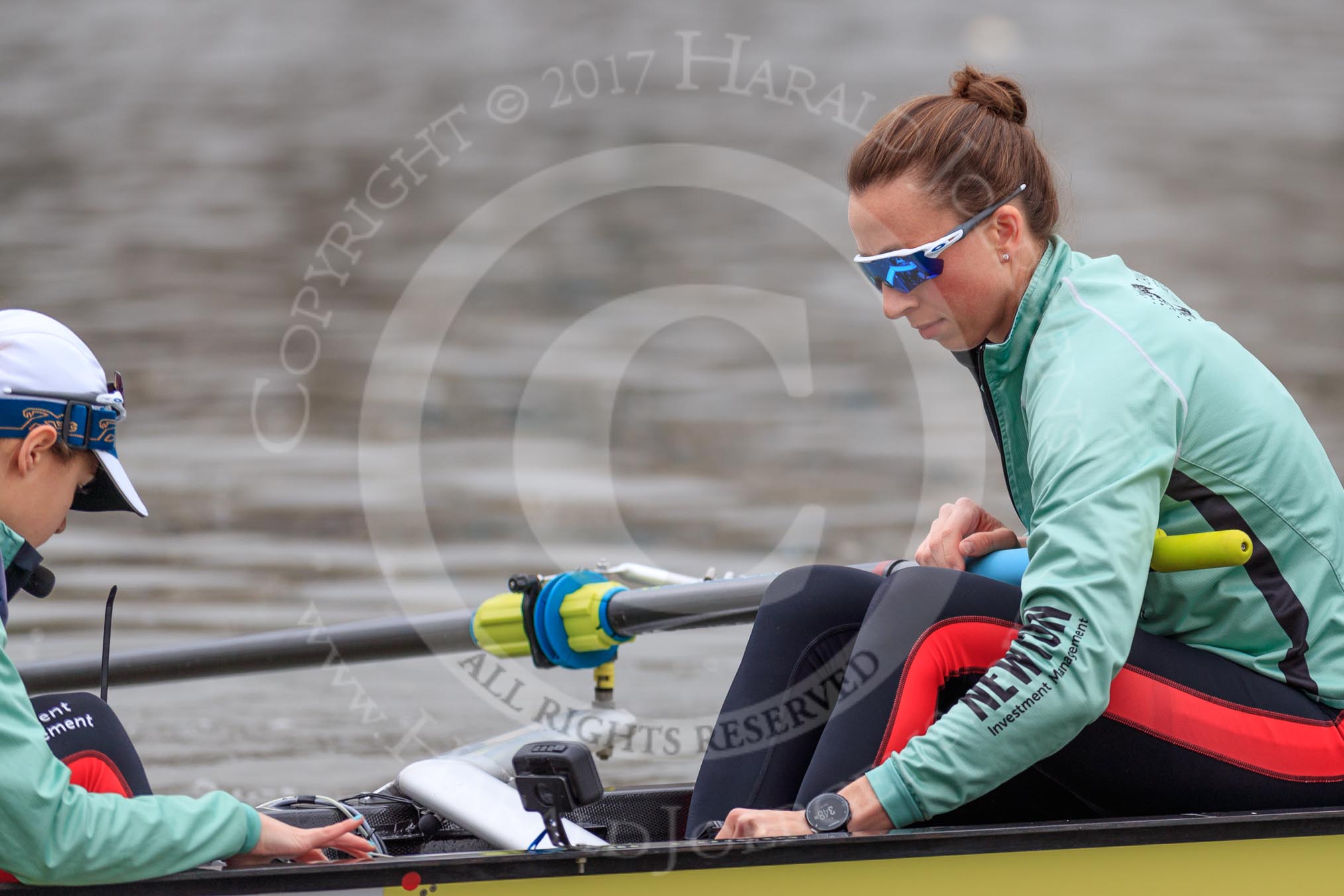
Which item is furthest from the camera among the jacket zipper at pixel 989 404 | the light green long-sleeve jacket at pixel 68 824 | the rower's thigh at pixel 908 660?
the jacket zipper at pixel 989 404

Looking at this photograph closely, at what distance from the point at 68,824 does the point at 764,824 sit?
1.93 feet

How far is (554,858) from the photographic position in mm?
1012

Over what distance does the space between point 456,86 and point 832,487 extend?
3148mm

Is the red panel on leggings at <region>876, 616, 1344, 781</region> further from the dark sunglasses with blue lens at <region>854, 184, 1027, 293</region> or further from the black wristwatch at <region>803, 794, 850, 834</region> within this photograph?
the dark sunglasses with blue lens at <region>854, 184, 1027, 293</region>

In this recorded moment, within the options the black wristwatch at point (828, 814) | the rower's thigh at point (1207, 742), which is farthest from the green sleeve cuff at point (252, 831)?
the rower's thigh at point (1207, 742)

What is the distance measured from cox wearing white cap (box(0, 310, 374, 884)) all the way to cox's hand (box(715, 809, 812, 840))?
0.36 metres

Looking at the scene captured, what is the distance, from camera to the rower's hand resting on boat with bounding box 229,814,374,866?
1.11 metres

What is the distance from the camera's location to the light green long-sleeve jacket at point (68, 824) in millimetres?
964

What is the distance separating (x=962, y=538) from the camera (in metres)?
1.51

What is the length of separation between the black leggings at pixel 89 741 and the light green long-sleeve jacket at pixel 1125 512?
2.40 feet

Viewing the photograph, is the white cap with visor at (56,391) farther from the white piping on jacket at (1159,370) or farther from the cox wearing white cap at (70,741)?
the white piping on jacket at (1159,370)

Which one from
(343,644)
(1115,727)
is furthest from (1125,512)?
(343,644)

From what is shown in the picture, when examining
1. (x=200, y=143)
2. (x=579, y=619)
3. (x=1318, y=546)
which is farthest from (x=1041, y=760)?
(x=200, y=143)

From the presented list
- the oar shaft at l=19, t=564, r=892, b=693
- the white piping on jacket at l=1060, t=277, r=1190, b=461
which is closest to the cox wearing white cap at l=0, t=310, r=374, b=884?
the white piping on jacket at l=1060, t=277, r=1190, b=461
